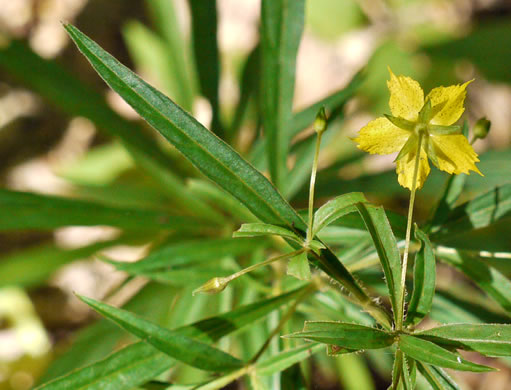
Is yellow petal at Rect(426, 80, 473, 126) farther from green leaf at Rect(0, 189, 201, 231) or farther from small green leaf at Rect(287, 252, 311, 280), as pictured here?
green leaf at Rect(0, 189, 201, 231)

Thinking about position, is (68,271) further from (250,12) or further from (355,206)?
(355,206)

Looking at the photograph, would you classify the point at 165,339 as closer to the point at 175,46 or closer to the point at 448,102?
the point at 448,102

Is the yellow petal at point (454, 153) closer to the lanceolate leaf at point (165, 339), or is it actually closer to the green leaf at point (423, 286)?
the green leaf at point (423, 286)

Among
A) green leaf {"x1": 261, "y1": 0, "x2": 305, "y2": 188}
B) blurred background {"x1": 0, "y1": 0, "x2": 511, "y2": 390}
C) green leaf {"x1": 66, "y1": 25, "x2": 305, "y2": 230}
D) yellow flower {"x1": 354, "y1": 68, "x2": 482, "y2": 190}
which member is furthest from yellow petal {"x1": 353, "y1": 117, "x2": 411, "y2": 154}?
blurred background {"x1": 0, "y1": 0, "x2": 511, "y2": 390}

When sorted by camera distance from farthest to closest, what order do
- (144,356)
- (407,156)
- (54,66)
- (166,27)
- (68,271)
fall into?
(68,271), (166,27), (54,66), (144,356), (407,156)

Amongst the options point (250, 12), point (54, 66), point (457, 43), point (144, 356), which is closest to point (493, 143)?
point (457, 43)

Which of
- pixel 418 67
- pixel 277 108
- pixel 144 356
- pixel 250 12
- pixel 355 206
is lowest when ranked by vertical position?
pixel 144 356
